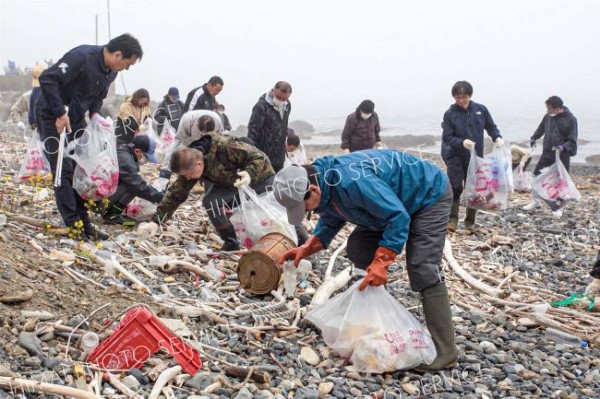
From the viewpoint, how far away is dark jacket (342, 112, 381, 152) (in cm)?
979

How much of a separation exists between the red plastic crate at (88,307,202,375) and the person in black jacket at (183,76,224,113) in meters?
6.42

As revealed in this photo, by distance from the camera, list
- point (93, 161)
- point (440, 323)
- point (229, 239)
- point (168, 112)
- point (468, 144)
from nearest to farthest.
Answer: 1. point (440, 323)
2. point (93, 161)
3. point (229, 239)
4. point (468, 144)
5. point (168, 112)

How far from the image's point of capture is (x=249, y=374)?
339 centimetres

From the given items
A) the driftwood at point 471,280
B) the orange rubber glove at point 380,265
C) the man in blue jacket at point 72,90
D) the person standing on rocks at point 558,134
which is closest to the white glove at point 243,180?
the man in blue jacket at point 72,90

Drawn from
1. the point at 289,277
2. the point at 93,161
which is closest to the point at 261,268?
the point at 289,277

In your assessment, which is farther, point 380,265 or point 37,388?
point 380,265

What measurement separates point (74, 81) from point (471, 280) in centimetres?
426

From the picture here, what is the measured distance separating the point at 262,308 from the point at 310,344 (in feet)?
1.82

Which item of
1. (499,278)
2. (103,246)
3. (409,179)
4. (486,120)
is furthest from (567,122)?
(103,246)

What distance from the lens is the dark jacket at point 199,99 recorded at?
30.6ft

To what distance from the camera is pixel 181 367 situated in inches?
132

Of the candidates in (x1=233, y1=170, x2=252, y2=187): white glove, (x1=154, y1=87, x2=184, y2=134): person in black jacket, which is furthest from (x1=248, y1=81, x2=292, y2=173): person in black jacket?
(x1=154, y1=87, x2=184, y2=134): person in black jacket

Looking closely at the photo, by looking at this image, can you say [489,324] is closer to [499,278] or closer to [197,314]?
[499,278]

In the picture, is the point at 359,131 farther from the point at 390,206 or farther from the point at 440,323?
the point at 390,206
